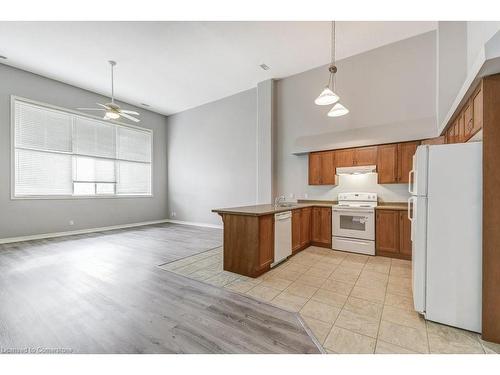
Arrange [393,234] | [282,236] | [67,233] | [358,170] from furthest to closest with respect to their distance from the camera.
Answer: [67,233], [358,170], [393,234], [282,236]

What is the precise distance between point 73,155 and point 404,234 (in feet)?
26.0

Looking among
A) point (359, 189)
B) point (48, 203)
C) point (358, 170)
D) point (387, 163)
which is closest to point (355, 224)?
point (359, 189)

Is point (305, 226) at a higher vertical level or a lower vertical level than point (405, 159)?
lower

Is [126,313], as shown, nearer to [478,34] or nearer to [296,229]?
[296,229]

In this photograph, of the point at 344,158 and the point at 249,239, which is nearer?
the point at 249,239

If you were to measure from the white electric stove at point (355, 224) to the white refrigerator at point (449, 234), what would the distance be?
1.95 metres

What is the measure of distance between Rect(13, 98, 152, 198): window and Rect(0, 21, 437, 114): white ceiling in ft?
3.60

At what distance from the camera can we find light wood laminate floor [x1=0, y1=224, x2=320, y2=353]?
5.62ft

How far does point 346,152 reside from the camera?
4.52 metres

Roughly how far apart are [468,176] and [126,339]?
3.21 meters

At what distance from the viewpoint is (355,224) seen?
13.6ft

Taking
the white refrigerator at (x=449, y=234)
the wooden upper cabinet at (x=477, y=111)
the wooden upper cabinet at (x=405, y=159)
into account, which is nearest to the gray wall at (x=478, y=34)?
the wooden upper cabinet at (x=477, y=111)
